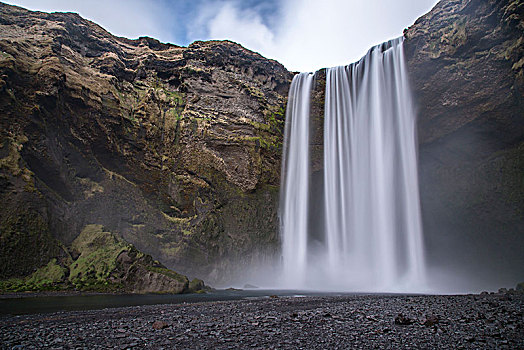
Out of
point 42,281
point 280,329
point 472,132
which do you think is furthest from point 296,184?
point 280,329

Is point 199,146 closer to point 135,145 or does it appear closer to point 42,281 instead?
point 135,145

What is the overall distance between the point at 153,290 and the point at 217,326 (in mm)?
10432

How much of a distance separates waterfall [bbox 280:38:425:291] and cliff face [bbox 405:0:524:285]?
→ 73.3 inches

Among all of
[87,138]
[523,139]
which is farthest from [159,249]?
[523,139]

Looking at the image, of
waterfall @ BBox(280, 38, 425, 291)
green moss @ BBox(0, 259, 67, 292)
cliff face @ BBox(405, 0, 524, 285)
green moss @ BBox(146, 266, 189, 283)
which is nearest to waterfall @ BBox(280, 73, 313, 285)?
waterfall @ BBox(280, 38, 425, 291)

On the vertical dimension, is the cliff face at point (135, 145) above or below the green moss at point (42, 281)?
above

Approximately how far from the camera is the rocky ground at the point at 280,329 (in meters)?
4.76

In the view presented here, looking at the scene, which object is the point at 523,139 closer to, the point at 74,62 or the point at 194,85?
the point at 194,85

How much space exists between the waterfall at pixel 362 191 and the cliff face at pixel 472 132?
186 cm

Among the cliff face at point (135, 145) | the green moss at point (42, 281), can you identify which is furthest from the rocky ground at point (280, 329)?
the cliff face at point (135, 145)

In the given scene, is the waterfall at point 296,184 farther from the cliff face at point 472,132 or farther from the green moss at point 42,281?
the green moss at point 42,281

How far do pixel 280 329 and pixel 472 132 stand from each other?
21.1 m

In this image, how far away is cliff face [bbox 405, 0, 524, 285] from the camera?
59.4 feet

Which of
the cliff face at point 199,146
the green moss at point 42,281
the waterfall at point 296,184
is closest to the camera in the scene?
the green moss at point 42,281
